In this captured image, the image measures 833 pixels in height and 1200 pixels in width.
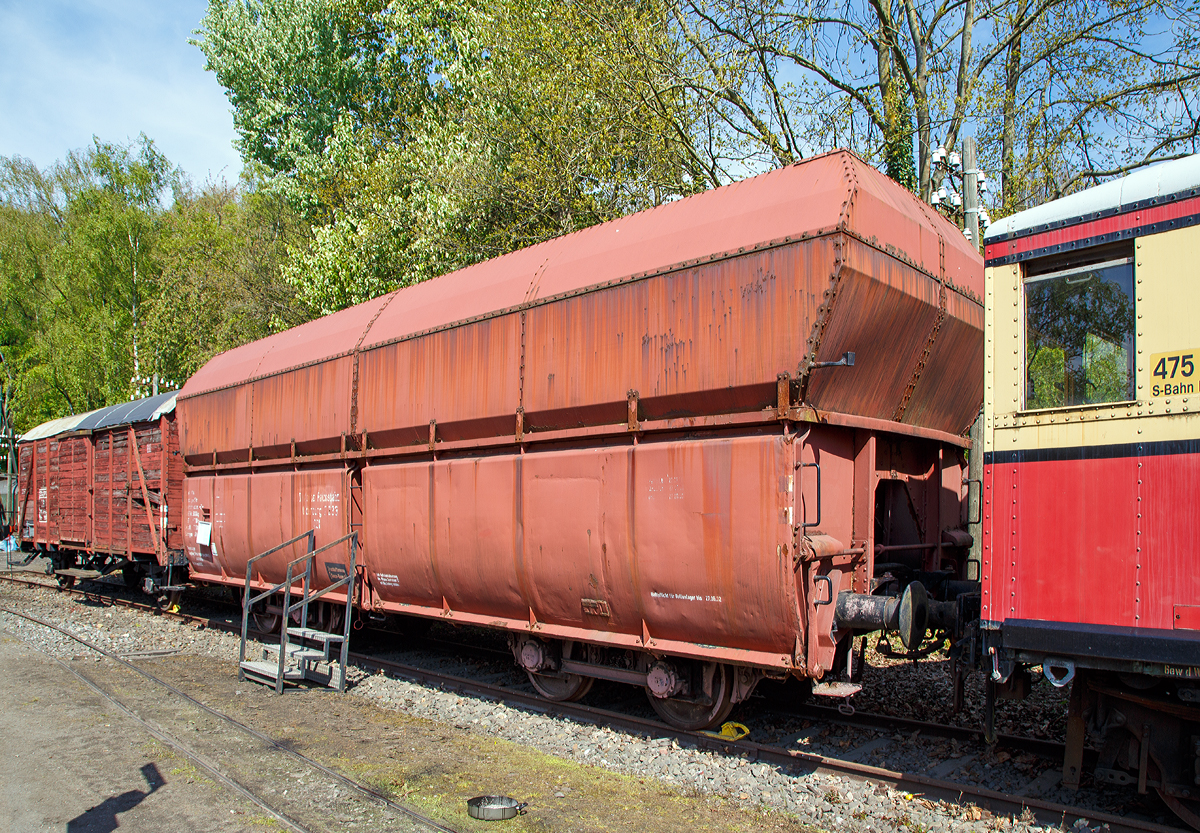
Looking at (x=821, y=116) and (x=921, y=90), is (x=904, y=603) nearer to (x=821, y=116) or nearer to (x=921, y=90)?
(x=821, y=116)

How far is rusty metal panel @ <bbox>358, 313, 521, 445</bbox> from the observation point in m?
7.92

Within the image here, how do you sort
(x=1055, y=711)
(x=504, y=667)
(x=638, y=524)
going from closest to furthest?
(x=638, y=524)
(x=1055, y=711)
(x=504, y=667)

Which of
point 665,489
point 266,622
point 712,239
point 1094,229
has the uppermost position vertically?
point 712,239

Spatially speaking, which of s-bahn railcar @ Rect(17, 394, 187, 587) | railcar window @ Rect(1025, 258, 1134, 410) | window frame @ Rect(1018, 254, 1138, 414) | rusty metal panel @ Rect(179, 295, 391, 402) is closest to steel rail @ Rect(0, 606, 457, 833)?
s-bahn railcar @ Rect(17, 394, 187, 587)

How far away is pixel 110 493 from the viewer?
15.6 m

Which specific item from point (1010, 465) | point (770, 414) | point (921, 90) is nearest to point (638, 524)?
point (770, 414)

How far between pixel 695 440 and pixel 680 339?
84cm

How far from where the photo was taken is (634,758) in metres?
6.52

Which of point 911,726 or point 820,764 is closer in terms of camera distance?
point 820,764

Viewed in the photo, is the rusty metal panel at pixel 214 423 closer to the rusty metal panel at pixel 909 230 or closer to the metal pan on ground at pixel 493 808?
the metal pan on ground at pixel 493 808

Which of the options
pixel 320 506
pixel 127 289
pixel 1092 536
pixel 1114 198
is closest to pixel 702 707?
pixel 1092 536

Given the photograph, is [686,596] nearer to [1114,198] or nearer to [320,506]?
[1114,198]

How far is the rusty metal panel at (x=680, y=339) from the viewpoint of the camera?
5.71m

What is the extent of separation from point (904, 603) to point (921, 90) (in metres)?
13.5
